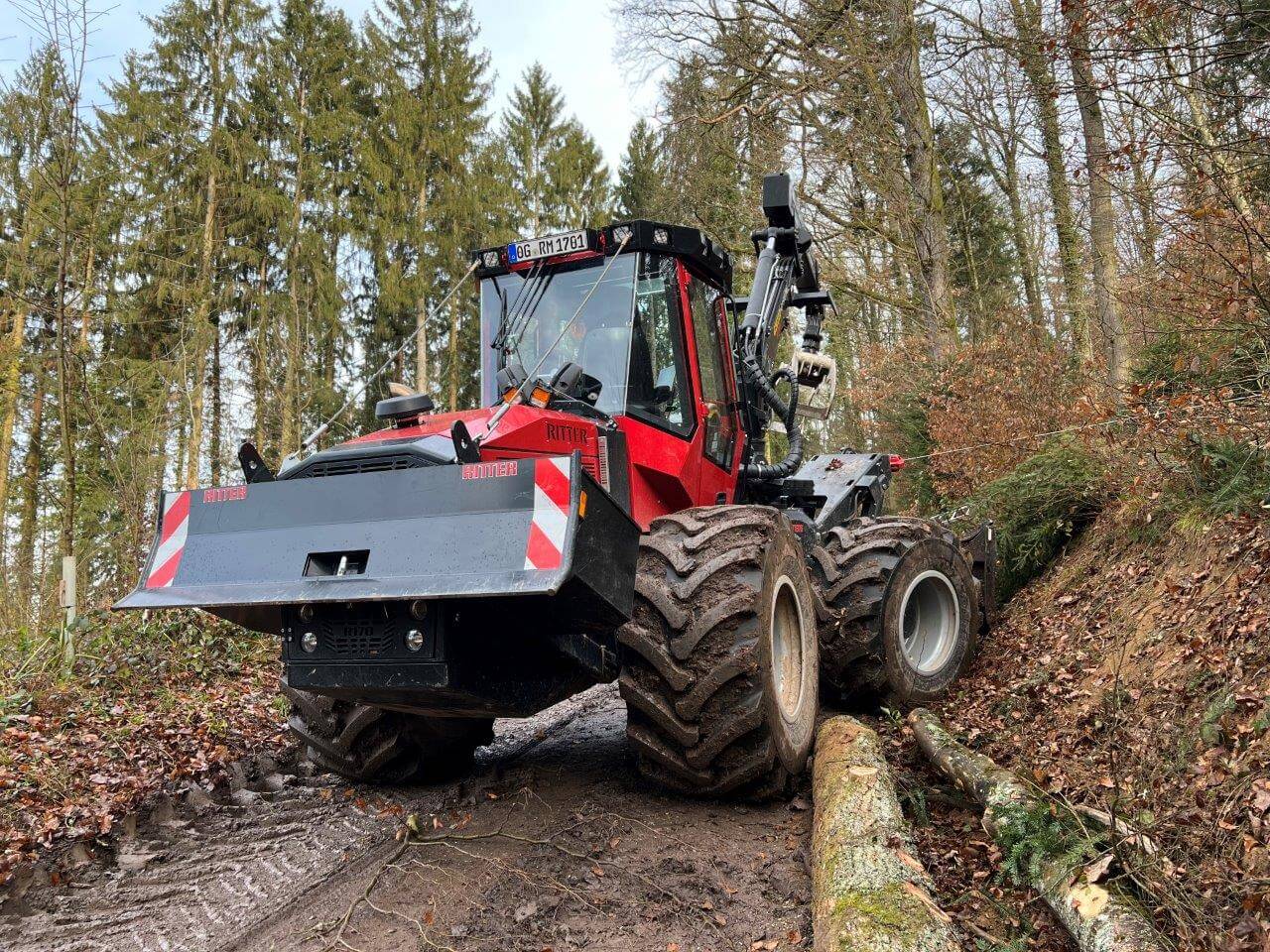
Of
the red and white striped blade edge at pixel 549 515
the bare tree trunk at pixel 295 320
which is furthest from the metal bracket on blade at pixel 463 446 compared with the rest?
the bare tree trunk at pixel 295 320

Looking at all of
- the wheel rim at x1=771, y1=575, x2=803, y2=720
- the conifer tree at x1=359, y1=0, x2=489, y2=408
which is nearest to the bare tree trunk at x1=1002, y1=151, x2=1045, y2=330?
the conifer tree at x1=359, y1=0, x2=489, y2=408

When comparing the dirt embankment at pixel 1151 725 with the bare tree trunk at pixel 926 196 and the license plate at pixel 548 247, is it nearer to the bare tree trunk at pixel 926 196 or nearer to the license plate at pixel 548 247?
the license plate at pixel 548 247

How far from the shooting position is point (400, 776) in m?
5.31

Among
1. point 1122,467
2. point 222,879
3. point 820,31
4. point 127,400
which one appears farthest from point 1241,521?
point 127,400

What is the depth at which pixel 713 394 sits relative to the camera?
19.0 ft

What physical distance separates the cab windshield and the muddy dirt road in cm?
204

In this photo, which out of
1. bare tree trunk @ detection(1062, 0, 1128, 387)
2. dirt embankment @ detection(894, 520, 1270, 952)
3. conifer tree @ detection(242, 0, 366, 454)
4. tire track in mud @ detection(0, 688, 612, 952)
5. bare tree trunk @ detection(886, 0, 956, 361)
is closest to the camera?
dirt embankment @ detection(894, 520, 1270, 952)

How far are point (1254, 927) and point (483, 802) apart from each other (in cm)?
348

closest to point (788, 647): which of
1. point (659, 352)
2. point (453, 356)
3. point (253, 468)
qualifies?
point (659, 352)

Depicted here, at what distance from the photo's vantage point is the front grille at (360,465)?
13.3 feet

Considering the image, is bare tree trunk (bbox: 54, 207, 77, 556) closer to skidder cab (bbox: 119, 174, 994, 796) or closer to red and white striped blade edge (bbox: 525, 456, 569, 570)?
skidder cab (bbox: 119, 174, 994, 796)

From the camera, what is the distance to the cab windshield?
5.16 meters

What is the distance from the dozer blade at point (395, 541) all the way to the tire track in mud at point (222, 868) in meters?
1.11

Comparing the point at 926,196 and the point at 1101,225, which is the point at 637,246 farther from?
the point at 926,196
